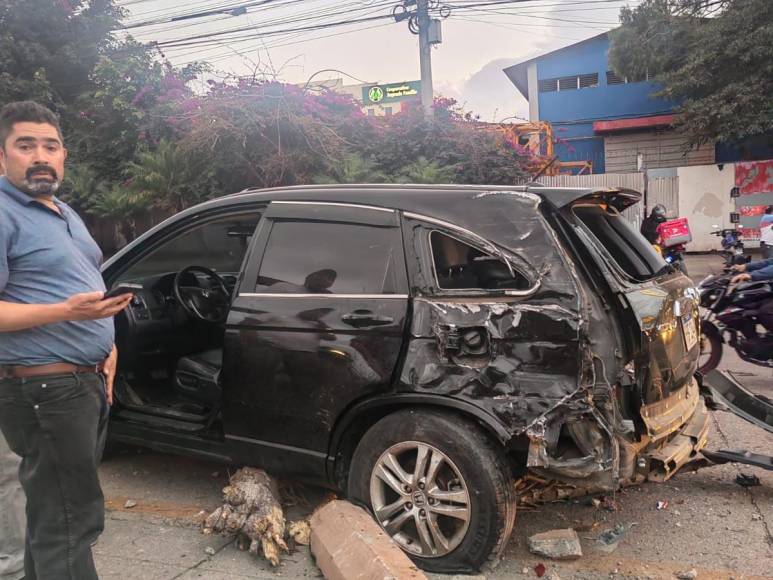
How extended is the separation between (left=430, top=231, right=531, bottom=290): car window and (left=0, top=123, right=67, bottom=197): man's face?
5.31 feet

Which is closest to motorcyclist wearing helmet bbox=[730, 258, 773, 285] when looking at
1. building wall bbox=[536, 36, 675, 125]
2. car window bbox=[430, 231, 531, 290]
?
car window bbox=[430, 231, 531, 290]

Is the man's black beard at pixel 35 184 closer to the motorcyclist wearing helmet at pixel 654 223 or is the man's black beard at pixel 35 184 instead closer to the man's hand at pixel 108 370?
the man's hand at pixel 108 370

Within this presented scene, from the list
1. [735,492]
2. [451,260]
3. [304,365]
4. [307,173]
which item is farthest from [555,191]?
[307,173]

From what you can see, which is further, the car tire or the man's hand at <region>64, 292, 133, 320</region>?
the car tire

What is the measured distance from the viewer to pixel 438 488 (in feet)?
9.11

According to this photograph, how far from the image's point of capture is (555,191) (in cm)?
287

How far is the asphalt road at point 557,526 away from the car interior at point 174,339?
1.59 feet

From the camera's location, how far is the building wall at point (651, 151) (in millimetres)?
23766

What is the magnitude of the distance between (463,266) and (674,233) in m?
7.45

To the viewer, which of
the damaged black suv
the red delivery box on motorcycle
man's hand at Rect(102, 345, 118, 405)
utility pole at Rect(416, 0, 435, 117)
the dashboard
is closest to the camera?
man's hand at Rect(102, 345, 118, 405)

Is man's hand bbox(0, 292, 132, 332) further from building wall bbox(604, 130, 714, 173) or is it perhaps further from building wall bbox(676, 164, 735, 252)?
building wall bbox(604, 130, 714, 173)

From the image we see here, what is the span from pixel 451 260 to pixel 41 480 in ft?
6.17

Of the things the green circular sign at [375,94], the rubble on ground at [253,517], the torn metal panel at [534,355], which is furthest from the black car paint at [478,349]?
the green circular sign at [375,94]

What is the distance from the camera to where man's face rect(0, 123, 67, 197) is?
7.09 feet
